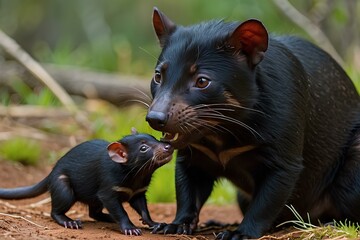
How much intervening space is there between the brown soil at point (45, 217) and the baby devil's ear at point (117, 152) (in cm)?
50

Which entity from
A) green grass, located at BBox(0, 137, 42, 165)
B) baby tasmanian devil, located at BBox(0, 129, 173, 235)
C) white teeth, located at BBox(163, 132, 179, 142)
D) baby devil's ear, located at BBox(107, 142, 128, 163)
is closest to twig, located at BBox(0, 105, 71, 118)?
green grass, located at BBox(0, 137, 42, 165)

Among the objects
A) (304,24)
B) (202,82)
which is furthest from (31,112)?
(202,82)

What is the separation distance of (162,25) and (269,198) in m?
1.41

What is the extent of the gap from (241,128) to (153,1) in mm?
12820

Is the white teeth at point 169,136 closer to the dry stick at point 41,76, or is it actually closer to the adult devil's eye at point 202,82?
the adult devil's eye at point 202,82

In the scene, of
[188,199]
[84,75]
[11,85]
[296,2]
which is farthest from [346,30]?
[188,199]

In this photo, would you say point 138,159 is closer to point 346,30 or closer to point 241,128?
point 241,128

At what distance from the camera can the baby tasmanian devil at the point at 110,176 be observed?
577cm

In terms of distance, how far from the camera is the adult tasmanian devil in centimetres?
536

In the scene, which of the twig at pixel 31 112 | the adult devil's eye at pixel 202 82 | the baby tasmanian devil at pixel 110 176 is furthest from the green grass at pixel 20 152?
the adult devil's eye at pixel 202 82

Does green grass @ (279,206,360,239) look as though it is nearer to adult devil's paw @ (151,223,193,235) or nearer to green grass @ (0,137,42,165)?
adult devil's paw @ (151,223,193,235)

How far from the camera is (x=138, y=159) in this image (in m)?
5.82

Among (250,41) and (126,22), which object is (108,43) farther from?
(250,41)

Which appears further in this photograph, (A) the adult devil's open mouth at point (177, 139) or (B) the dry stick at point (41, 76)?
(B) the dry stick at point (41, 76)
